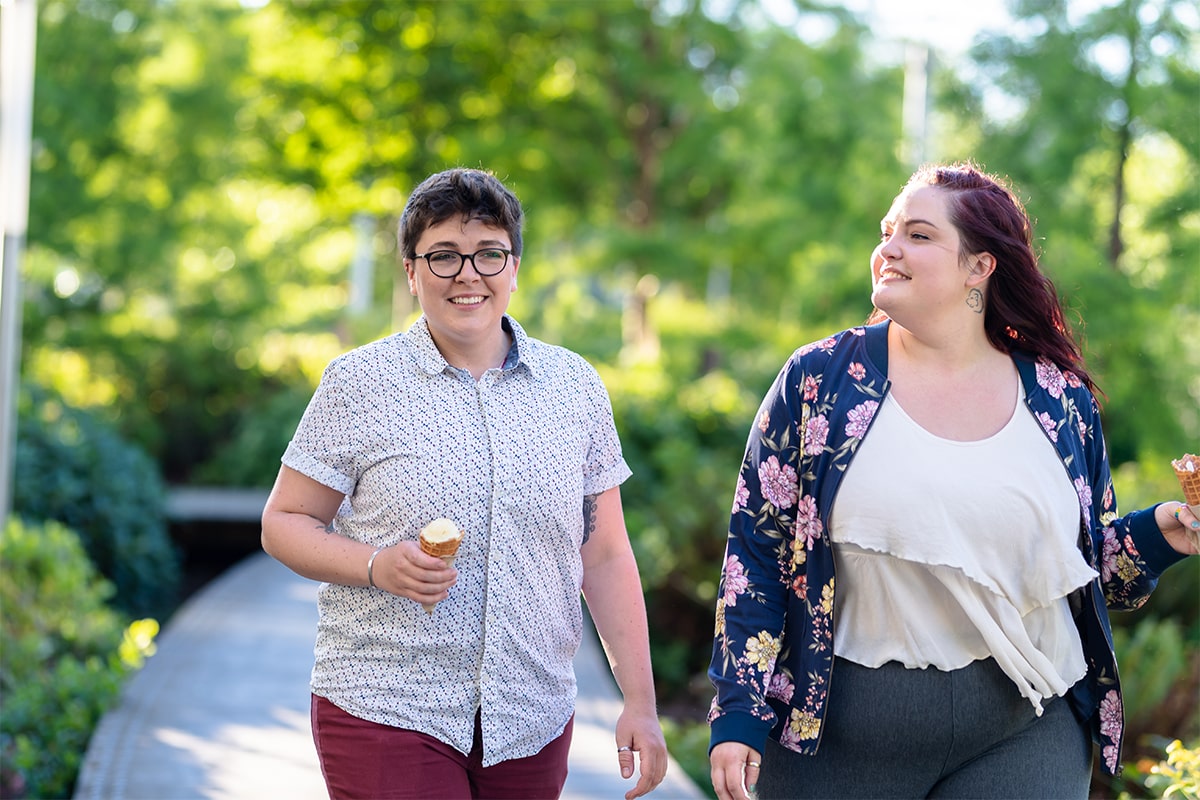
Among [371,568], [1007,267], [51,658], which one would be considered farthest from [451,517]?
[51,658]

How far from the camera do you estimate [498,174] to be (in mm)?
10984

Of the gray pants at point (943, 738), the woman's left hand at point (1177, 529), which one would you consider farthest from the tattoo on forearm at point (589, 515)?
the woman's left hand at point (1177, 529)

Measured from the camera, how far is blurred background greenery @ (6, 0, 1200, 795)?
383 inches

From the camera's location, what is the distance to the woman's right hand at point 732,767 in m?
2.58

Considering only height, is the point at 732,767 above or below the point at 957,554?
below

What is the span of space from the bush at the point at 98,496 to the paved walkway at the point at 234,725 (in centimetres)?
165

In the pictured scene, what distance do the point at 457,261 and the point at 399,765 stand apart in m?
0.97

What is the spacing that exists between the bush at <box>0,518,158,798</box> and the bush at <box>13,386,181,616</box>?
1.89m

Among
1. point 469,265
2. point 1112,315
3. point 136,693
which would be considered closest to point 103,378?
point 136,693

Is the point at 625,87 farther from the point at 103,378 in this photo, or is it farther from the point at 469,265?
the point at 469,265

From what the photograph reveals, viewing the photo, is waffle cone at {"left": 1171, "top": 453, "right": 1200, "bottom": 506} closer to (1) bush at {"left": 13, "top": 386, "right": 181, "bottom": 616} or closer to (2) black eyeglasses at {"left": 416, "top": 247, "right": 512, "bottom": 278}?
(2) black eyeglasses at {"left": 416, "top": 247, "right": 512, "bottom": 278}

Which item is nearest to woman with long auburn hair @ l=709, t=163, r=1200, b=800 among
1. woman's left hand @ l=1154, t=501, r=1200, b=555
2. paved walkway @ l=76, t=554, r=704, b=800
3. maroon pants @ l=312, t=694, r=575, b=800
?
woman's left hand @ l=1154, t=501, r=1200, b=555

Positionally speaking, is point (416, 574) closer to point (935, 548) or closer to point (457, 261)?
point (457, 261)

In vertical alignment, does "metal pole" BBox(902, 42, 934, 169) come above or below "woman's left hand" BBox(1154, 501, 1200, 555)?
above
